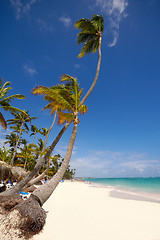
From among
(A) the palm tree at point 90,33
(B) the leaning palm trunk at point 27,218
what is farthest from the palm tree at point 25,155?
(B) the leaning palm trunk at point 27,218

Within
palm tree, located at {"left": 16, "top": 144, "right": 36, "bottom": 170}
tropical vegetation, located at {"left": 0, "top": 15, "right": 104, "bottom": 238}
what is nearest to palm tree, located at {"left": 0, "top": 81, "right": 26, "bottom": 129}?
tropical vegetation, located at {"left": 0, "top": 15, "right": 104, "bottom": 238}

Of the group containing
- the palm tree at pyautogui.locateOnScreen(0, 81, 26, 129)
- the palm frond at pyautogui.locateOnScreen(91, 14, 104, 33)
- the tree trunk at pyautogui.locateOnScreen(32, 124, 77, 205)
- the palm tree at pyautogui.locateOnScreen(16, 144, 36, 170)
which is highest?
the palm frond at pyautogui.locateOnScreen(91, 14, 104, 33)

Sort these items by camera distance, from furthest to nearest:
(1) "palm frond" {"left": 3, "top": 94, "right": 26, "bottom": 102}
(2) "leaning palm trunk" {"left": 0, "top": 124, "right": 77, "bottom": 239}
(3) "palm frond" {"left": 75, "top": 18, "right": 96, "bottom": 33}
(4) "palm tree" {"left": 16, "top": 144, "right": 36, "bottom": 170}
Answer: (4) "palm tree" {"left": 16, "top": 144, "right": 36, "bottom": 170} → (1) "palm frond" {"left": 3, "top": 94, "right": 26, "bottom": 102} → (3) "palm frond" {"left": 75, "top": 18, "right": 96, "bottom": 33} → (2) "leaning palm trunk" {"left": 0, "top": 124, "right": 77, "bottom": 239}

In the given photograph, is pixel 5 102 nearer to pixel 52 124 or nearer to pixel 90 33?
pixel 52 124

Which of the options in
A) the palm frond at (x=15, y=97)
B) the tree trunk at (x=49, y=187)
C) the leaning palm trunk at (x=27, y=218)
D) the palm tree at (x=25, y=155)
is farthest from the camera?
the palm tree at (x=25, y=155)

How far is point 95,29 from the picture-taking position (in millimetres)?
8883

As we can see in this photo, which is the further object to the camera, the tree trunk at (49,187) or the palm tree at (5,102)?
the palm tree at (5,102)

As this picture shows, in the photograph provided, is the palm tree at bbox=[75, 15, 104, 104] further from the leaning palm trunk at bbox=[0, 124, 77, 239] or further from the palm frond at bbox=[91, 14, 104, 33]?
the leaning palm trunk at bbox=[0, 124, 77, 239]

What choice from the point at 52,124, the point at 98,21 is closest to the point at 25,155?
the point at 52,124

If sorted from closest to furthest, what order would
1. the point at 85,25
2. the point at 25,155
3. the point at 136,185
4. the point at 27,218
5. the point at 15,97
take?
1. the point at 27,218
2. the point at 85,25
3. the point at 15,97
4. the point at 25,155
5. the point at 136,185

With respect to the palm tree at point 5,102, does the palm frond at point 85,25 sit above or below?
above

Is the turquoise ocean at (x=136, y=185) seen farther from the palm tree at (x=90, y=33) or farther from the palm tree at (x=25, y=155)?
the palm tree at (x=90, y=33)

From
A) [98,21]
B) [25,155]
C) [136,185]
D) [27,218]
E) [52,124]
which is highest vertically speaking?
[98,21]

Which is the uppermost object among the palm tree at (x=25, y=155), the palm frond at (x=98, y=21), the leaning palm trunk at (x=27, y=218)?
the palm frond at (x=98, y=21)
